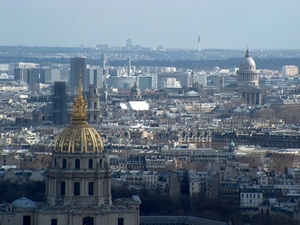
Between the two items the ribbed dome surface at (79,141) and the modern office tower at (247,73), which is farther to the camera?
the modern office tower at (247,73)

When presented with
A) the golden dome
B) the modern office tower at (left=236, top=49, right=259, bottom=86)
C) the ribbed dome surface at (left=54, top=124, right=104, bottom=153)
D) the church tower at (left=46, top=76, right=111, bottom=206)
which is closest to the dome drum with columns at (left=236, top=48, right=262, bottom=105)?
the modern office tower at (left=236, top=49, right=259, bottom=86)

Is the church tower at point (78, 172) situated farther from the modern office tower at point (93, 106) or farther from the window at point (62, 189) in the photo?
the modern office tower at point (93, 106)

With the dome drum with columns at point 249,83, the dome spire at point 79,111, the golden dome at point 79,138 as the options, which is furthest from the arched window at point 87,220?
the dome drum with columns at point 249,83

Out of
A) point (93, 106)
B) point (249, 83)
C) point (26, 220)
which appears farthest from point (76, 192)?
point (249, 83)

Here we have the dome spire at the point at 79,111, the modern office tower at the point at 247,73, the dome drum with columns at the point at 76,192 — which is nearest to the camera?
the dome drum with columns at the point at 76,192

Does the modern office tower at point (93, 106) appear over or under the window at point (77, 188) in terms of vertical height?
under

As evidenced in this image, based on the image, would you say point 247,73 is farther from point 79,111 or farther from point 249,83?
point 79,111

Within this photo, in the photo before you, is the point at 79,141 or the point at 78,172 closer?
the point at 78,172

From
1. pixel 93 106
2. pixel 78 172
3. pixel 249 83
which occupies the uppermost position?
pixel 78 172
